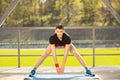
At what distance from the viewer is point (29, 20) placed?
43.6m

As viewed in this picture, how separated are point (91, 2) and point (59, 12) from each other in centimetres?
451

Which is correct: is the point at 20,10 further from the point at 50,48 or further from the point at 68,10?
the point at 50,48

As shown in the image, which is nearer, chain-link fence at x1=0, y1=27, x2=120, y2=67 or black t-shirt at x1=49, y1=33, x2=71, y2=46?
black t-shirt at x1=49, y1=33, x2=71, y2=46

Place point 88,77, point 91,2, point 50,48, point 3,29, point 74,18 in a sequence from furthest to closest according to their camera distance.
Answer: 1. point 91,2
2. point 74,18
3. point 3,29
4. point 50,48
5. point 88,77

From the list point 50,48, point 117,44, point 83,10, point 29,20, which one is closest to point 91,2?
point 83,10

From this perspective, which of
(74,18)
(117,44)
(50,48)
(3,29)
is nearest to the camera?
(50,48)

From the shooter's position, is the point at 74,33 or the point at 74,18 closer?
the point at 74,33

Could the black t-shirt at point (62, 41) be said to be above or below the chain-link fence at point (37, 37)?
above

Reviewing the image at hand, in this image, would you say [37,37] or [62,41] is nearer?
[62,41]

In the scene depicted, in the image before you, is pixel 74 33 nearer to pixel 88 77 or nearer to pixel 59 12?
pixel 88 77

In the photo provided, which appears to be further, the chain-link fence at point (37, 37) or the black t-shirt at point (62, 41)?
the chain-link fence at point (37, 37)

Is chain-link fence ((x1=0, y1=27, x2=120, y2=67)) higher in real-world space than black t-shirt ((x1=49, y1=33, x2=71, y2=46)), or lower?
lower

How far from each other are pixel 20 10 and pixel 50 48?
125 ft

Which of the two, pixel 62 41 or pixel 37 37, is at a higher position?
pixel 62 41
